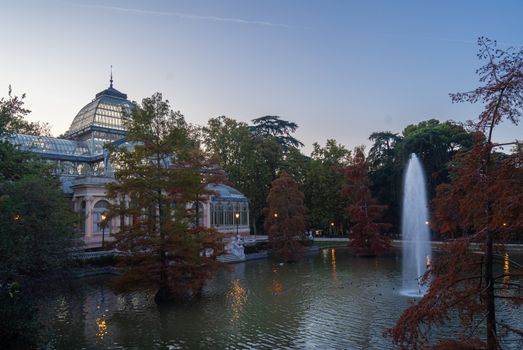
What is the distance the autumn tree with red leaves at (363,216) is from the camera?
131 ft

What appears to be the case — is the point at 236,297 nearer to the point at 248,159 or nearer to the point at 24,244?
the point at 24,244

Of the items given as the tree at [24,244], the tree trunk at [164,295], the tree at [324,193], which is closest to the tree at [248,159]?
the tree at [324,193]

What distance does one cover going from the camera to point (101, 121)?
47438 millimetres

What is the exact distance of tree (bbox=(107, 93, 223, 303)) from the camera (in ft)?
63.6

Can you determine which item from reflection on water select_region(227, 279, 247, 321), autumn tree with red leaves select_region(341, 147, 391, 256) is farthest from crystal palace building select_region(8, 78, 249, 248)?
reflection on water select_region(227, 279, 247, 321)

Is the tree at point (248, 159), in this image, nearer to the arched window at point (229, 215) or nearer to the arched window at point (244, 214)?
the arched window at point (244, 214)

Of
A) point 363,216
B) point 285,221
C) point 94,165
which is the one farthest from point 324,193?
point 94,165

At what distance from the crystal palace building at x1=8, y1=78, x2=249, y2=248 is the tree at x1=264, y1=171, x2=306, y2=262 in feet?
14.6

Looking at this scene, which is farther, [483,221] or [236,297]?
[236,297]

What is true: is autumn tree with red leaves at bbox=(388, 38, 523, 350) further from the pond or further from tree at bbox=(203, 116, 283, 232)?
tree at bbox=(203, 116, 283, 232)

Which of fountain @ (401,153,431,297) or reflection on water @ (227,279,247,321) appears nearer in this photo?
reflection on water @ (227,279,247,321)

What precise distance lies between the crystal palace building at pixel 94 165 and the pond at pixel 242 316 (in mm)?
11969

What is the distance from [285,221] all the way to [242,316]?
21.1 meters

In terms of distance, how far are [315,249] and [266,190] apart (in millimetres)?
14572
